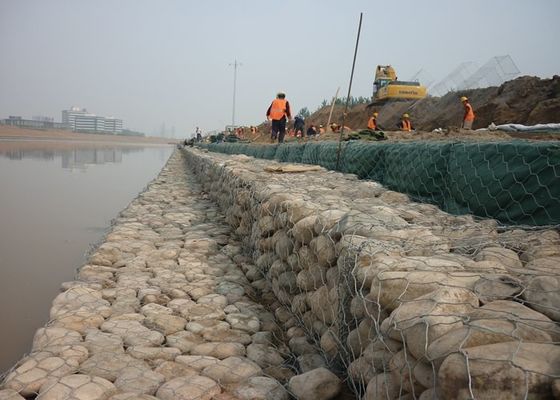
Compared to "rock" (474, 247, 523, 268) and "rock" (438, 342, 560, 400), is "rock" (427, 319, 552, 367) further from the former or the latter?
"rock" (474, 247, 523, 268)

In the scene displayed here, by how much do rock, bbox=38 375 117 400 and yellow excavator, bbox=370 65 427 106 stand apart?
2264 cm

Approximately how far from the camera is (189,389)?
202 centimetres

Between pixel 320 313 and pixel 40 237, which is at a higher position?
pixel 320 313

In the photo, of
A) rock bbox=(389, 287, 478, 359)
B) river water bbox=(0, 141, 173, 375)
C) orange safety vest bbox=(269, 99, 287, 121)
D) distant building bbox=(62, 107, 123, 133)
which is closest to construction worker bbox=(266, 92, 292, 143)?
orange safety vest bbox=(269, 99, 287, 121)

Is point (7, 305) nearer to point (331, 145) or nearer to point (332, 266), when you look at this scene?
point (332, 266)

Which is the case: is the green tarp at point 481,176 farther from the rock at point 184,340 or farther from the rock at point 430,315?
the rock at point 184,340

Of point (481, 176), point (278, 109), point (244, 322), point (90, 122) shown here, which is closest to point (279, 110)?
point (278, 109)

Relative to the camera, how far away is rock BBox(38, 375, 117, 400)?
1.91 meters

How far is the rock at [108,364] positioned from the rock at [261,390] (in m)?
0.55

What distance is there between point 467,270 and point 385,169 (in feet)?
10.1

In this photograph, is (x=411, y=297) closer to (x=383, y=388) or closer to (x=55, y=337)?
(x=383, y=388)

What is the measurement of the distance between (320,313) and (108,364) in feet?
3.91

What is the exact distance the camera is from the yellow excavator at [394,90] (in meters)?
22.4

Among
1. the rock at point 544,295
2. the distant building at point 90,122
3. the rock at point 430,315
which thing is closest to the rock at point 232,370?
the rock at point 430,315
